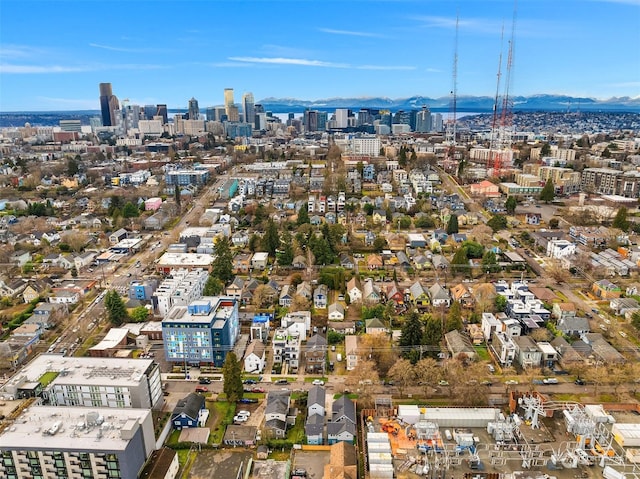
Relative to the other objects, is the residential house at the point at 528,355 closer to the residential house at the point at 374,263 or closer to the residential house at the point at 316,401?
the residential house at the point at 316,401


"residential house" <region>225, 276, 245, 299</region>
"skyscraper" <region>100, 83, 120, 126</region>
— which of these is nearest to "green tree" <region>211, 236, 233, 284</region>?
"residential house" <region>225, 276, 245, 299</region>

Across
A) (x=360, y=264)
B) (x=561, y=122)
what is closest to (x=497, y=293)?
(x=360, y=264)

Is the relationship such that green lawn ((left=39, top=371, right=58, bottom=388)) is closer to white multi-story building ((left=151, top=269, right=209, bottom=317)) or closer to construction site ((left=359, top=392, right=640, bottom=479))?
white multi-story building ((left=151, top=269, right=209, bottom=317))

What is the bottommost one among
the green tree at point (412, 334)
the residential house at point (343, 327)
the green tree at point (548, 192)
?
the residential house at point (343, 327)

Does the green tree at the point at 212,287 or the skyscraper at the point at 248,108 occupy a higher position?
the skyscraper at the point at 248,108

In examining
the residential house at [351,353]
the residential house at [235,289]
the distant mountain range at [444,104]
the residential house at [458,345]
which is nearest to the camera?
the residential house at [351,353]

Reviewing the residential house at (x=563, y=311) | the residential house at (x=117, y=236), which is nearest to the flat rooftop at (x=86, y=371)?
the residential house at (x=117, y=236)
